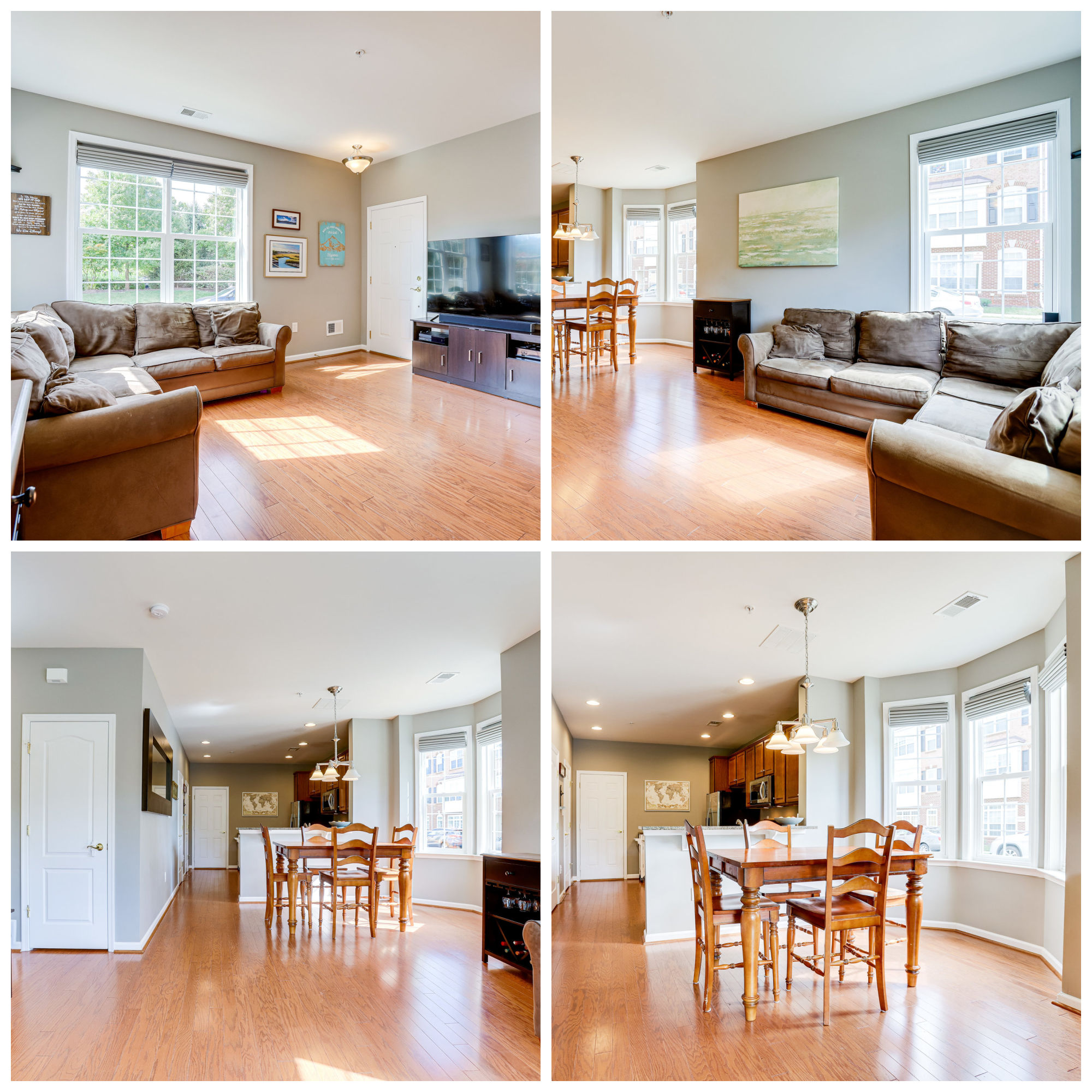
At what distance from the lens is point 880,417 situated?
5012 millimetres

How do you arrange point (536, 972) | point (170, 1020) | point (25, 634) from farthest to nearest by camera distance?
point (25, 634), point (170, 1020), point (536, 972)

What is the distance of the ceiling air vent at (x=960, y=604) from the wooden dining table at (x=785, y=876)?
1118 millimetres

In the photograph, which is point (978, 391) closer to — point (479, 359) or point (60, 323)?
point (479, 359)

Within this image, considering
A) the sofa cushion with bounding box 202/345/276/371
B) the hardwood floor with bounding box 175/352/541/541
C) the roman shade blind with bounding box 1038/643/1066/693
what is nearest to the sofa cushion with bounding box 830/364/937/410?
the roman shade blind with bounding box 1038/643/1066/693

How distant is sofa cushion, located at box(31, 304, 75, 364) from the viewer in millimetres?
3830

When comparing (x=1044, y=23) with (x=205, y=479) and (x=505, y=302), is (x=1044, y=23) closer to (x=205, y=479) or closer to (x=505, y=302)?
(x=505, y=302)

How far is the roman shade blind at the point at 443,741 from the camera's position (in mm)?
5531

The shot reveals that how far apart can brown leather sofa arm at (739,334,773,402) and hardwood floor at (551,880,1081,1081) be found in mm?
3883

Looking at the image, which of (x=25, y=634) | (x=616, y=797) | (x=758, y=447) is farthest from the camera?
(x=616, y=797)

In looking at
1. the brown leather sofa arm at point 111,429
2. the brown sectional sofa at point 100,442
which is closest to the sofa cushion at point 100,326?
the brown sectional sofa at point 100,442

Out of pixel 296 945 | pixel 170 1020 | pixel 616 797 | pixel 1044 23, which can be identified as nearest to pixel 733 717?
pixel 616 797

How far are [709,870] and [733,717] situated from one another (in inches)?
106

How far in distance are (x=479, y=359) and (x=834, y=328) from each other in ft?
9.34

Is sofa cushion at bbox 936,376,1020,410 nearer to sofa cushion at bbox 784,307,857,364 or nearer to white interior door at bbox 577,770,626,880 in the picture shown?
sofa cushion at bbox 784,307,857,364
